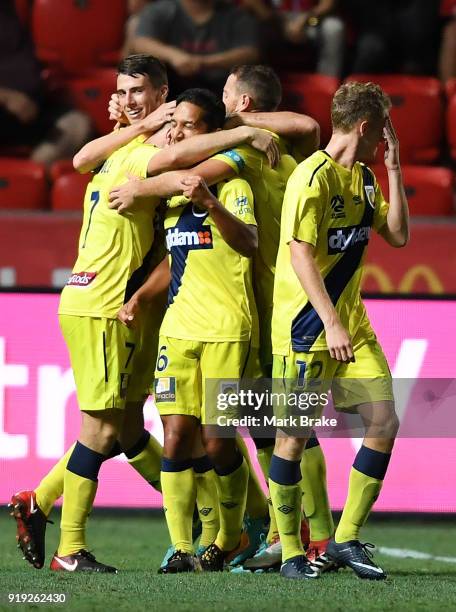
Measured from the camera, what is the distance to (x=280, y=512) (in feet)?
17.6

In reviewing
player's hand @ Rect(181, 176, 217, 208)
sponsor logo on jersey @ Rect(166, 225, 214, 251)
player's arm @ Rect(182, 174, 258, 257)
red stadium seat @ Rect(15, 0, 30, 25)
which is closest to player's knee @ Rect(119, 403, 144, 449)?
sponsor logo on jersey @ Rect(166, 225, 214, 251)

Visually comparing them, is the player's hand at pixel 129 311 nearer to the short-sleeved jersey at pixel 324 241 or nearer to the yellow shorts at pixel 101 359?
the yellow shorts at pixel 101 359

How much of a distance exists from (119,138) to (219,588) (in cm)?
193

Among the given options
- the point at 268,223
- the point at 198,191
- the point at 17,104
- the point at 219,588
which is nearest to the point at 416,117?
the point at 17,104

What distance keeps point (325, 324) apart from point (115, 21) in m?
6.18

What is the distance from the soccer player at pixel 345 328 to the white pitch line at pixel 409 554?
1223 millimetres

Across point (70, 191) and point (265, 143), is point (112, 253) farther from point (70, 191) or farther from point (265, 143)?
point (70, 191)

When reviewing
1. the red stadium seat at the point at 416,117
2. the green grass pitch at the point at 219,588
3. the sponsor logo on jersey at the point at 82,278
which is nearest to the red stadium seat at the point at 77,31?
the red stadium seat at the point at 416,117

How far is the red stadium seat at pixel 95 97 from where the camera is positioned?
1012 centimetres

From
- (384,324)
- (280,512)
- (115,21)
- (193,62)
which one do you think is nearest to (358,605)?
(280,512)

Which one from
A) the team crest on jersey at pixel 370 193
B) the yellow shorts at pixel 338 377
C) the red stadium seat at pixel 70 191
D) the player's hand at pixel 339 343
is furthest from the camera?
the red stadium seat at pixel 70 191

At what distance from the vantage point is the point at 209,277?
217 inches

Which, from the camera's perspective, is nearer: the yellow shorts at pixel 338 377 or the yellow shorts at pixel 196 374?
the yellow shorts at pixel 338 377

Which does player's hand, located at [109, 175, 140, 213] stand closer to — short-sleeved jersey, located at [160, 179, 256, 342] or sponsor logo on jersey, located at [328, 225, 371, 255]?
short-sleeved jersey, located at [160, 179, 256, 342]
